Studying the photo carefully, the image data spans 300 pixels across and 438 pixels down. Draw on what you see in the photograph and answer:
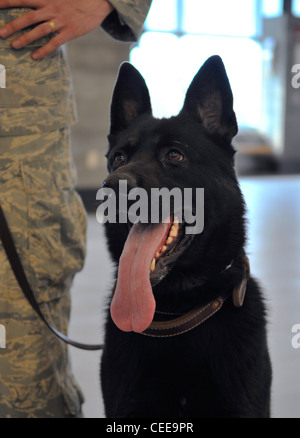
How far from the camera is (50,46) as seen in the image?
1422 mm

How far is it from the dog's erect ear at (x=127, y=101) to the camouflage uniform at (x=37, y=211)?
0.13 metres

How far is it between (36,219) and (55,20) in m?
0.51

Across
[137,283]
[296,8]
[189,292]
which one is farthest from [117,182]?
[296,8]

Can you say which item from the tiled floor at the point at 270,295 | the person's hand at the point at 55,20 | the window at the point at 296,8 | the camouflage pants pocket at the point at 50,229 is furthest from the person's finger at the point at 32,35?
the window at the point at 296,8

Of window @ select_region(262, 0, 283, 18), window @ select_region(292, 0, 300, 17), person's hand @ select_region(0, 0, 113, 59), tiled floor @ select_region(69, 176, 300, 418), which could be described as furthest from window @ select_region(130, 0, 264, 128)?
person's hand @ select_region(0, 0, 113, 59)

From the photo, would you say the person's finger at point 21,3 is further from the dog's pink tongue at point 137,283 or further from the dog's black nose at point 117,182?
the dog's pink tongue at point 137,283

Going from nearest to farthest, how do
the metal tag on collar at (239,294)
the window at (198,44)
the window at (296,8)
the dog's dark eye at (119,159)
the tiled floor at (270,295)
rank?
the metal tag on collar at (239,294) → the dog's dark eye at (119,159) → the tiled floor at (270,295) → the window at (198,44) → the window at (296,8)

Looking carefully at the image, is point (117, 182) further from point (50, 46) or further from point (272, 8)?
point (272, 8)

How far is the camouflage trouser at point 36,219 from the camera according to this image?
1438 mm

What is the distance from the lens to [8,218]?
1.46 m

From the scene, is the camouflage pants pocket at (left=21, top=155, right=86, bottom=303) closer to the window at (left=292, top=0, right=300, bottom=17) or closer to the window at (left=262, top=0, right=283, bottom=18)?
the window at (left=262, top=0, right=283, bottom=18)
